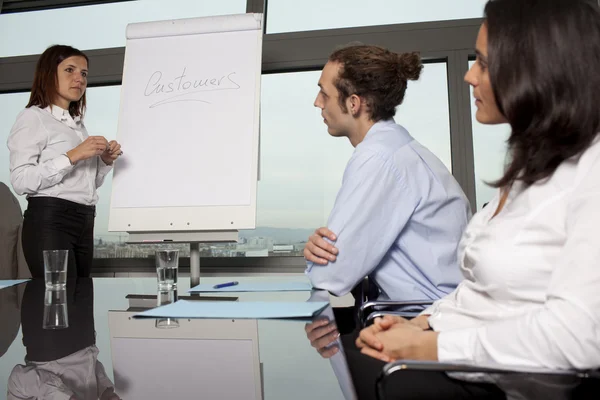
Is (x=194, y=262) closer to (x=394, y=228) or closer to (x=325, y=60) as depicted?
(x=394, y=228)

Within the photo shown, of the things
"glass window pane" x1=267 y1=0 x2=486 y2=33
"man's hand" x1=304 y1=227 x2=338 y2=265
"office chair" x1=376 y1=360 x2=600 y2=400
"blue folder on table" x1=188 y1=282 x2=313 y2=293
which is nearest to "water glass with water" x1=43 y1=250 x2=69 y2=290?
"blue folder on table" x1=188 y1=282 x2=313 y2=293

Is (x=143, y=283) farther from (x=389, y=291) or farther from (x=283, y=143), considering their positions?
(x=283, y=143)

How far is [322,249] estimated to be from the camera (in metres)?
1.48

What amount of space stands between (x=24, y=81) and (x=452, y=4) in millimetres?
2660

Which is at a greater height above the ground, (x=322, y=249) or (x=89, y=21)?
(x=89, y=21)

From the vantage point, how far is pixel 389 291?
1.54 meters

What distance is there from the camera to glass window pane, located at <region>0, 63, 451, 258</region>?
10.6ft

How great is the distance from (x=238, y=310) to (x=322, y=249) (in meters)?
0.36

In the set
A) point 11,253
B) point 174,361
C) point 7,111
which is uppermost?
point 7,111

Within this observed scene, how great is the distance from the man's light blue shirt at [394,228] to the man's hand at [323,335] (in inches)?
15.7

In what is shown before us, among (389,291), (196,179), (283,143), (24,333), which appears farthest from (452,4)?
(24,333)

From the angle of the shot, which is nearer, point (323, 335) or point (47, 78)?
point (323, 335)

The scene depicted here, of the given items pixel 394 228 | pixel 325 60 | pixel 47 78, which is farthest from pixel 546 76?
pixel 325 60

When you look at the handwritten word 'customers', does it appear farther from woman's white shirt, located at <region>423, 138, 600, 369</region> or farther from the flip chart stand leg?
woman's white shirt, located at <region>423, 138, 600, 369</region>
